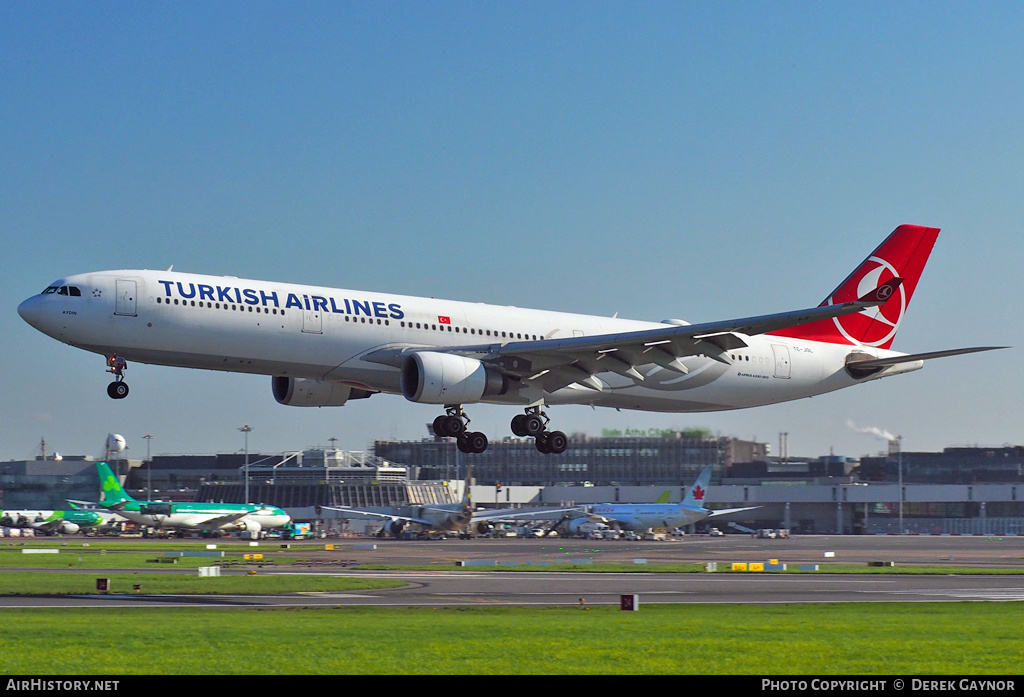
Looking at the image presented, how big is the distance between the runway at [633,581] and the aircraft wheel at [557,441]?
5840mm

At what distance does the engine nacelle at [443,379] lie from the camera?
4159 cm

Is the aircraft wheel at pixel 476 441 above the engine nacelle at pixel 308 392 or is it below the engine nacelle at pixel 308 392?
below

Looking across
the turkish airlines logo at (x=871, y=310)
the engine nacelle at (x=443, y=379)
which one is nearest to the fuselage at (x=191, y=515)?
the turkish airlines logo at (x=871, y=310)

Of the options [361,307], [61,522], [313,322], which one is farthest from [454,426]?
[61,522]

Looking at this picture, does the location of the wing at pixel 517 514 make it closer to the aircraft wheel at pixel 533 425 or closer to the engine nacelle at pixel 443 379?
the aircraft wheel at pixel 533 425

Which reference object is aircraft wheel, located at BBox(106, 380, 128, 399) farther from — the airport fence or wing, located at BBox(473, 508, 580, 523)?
the airport fence

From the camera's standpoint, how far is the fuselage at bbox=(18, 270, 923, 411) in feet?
127

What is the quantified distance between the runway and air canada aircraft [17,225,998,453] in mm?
7600

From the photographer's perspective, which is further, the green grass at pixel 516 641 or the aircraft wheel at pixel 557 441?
the aircraft wheel at pixel 557 441

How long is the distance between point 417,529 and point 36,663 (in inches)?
3594

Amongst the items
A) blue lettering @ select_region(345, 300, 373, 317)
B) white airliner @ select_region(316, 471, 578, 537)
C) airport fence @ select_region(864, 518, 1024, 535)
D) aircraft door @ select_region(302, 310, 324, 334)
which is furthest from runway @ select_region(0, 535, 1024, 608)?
airport fence @ select_region(864, 518, 1024, 535)

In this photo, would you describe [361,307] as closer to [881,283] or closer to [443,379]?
[443,379]

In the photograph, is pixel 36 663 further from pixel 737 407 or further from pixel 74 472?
pixel 74 472

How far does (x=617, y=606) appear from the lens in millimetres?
43000
